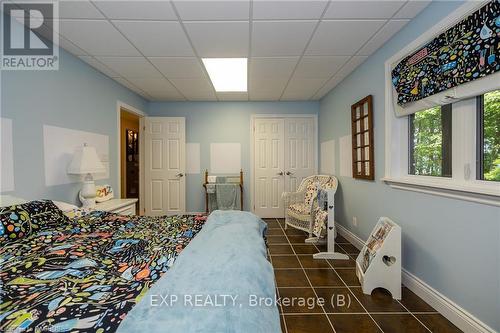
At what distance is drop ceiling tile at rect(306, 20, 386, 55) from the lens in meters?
1.98

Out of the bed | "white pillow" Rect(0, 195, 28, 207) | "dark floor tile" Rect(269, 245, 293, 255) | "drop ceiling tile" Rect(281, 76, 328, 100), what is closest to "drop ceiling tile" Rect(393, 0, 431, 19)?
"drop ceiling tile" Rect(281, 76, 328, 100)

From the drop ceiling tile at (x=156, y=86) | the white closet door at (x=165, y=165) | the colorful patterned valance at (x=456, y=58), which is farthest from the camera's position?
the white closet door at (x=165, y=165)

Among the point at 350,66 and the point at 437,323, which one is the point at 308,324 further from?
the point at 350,66

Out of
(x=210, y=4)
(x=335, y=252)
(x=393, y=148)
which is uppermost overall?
(x=210, y=4)

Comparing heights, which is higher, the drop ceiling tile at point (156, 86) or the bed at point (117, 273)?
the drop ceiling tile at point (156, 86)

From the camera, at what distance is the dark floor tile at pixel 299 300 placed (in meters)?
1.75

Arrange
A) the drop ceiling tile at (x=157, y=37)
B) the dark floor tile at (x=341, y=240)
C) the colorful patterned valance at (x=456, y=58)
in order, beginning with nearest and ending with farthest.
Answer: the colorful patterned valance at (x=456, y=58) < the drop ceiling tile at (x=157, y=37) < the dark floor tile at (x=341, y=240)

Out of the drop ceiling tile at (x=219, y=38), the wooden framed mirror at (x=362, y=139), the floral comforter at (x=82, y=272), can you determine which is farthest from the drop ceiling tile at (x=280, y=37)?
the floral comforter at (x=82, y=272)

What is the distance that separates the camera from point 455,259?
61.6 inches

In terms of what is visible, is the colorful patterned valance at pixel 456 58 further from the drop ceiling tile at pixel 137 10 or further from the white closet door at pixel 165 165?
the white closet door at pixel 165 165

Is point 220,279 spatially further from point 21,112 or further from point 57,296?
point 21,112

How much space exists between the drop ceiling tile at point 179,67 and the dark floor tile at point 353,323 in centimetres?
281

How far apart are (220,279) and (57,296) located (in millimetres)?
574

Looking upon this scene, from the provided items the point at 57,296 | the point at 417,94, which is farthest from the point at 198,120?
the point at 57,296
